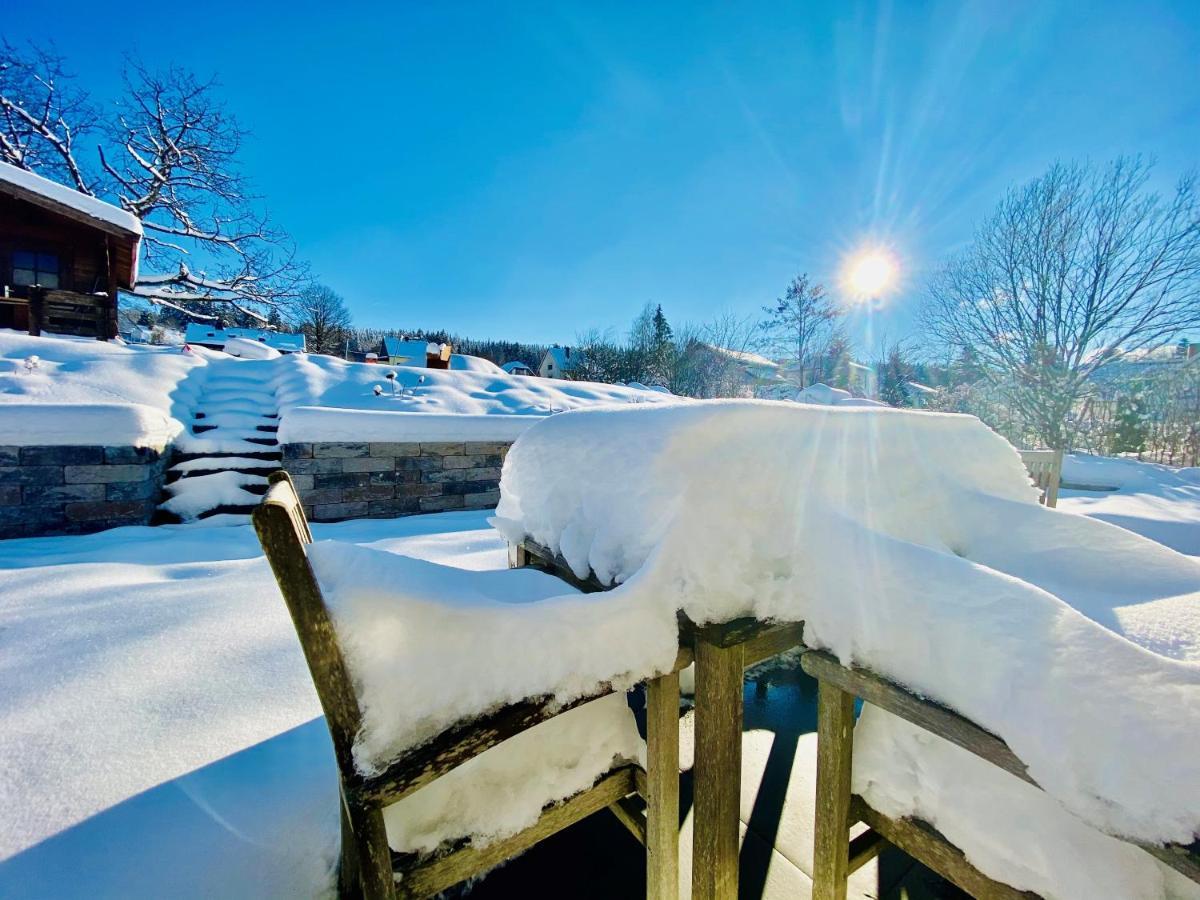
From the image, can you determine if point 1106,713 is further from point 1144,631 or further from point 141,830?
point 141,830

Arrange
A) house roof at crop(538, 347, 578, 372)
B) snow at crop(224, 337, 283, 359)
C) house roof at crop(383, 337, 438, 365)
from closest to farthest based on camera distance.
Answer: snow at crop(224, 337, 283, 359)
house roof at crop(383, 337, 438, 365)
house roof at crop(538, 347, 578, 372)

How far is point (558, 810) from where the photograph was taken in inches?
49.4

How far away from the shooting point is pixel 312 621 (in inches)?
31.3

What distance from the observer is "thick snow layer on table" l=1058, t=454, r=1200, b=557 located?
5.39 metres

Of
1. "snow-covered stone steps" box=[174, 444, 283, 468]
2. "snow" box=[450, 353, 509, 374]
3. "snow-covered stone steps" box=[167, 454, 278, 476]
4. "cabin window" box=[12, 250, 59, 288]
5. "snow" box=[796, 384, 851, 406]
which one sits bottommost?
"snow-covered stone steps" box=[167, 454, 278, 476]

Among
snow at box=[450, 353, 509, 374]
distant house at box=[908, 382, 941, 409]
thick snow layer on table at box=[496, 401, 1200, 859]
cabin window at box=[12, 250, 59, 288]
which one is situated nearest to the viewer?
thick snow layer on table at box=[496, 401, 1200, 859]

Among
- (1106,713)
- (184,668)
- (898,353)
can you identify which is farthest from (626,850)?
(898,353)

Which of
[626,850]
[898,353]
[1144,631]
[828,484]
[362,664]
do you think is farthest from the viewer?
[898,353]

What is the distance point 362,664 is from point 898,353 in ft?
67.5

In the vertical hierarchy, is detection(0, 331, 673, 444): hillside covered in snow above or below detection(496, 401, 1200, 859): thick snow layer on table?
above

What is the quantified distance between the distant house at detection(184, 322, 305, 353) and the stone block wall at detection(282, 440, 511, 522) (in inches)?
818

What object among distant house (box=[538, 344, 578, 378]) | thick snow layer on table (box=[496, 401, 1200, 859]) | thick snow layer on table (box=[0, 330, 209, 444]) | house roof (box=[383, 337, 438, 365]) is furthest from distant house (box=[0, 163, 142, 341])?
distant house (box=[538, 344, 578, 378])

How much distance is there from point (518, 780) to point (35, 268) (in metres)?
13.3

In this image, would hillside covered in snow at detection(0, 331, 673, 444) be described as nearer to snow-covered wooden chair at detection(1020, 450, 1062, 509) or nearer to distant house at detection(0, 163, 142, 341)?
distant house at detection(0, 163, 142, 341)
